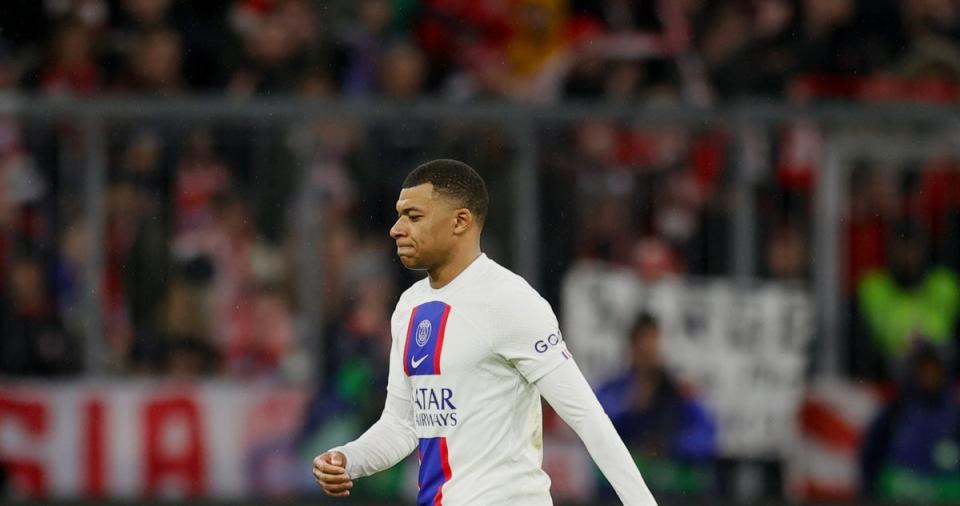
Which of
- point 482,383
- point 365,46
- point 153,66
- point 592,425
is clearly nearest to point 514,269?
point 365,46

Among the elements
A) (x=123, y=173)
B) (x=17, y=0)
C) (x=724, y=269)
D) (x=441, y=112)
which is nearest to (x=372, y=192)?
(x=441, y=112)

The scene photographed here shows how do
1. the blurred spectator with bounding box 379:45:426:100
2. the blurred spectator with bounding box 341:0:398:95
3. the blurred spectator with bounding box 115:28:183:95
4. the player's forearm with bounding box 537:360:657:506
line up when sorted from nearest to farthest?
the player's forearm with bounding box 537:360:657:506 → the blurred spectator with bounding box 115:28:183:95 → the blurred spectator with bounding box 379:45:426:100 → the blurred spectator with bounding box 341:0:398:95

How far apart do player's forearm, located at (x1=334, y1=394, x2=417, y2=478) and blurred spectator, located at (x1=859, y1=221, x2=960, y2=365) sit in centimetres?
670

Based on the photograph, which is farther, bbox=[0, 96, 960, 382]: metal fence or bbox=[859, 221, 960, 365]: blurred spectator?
bbox=[859, 221, 960, 365]: blurred spectator

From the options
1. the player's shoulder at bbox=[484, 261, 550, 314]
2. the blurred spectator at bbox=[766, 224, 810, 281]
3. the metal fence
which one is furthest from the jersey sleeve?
the blurred spectator at bbox=[766, 224, 810, 281]

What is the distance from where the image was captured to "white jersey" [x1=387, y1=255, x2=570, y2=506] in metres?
5.45

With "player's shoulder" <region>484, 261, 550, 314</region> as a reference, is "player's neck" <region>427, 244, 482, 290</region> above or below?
above

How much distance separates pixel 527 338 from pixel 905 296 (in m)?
7.06

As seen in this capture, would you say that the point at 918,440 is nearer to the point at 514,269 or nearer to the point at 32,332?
the point at 514,269

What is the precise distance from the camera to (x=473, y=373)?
5.50 m

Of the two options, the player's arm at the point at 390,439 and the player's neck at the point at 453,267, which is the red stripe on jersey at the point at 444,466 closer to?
the player's arm at the point at 390,439

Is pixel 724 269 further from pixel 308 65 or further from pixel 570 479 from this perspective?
pixel 308 65

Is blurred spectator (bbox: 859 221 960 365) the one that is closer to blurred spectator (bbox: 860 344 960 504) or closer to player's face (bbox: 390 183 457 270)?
blurred spectator (bbox: 860 344 960 504)

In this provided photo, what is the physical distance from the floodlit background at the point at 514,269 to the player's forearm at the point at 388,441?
18.6ft
